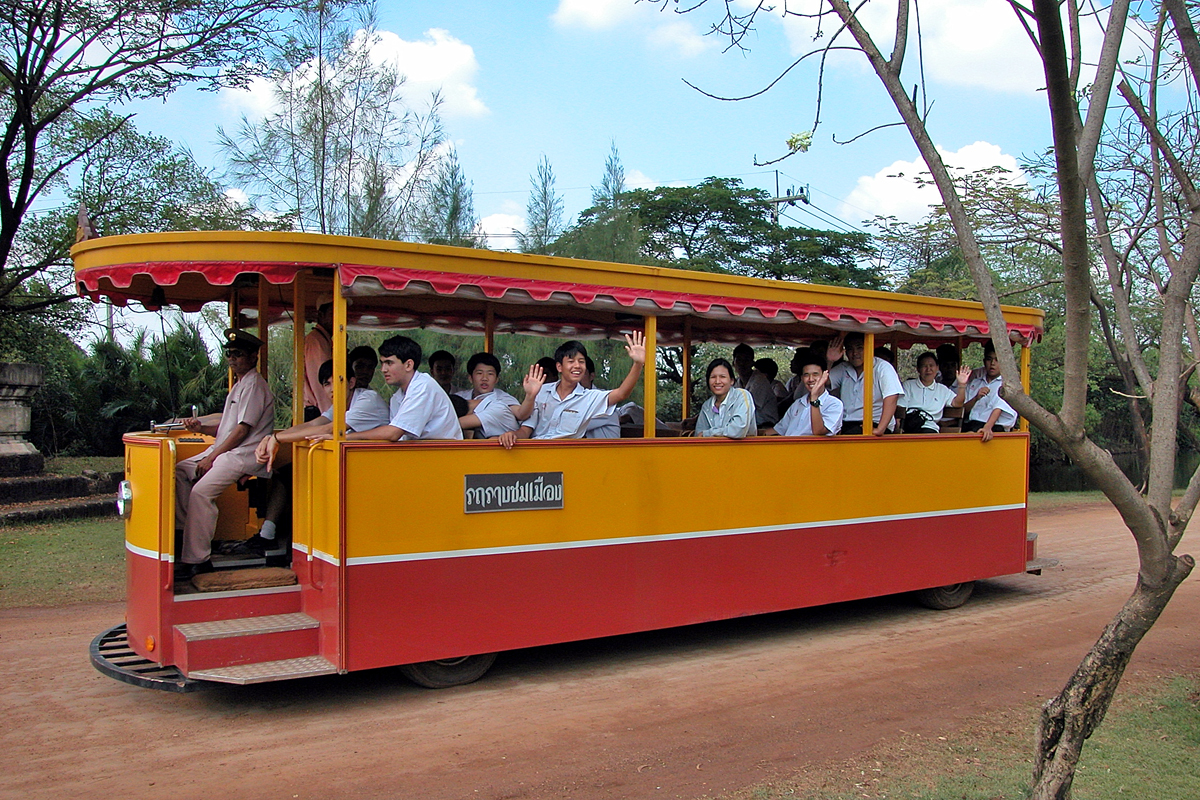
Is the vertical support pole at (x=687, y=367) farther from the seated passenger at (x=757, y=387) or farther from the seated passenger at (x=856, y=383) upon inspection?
the seated passenger at (x=856, y=383)

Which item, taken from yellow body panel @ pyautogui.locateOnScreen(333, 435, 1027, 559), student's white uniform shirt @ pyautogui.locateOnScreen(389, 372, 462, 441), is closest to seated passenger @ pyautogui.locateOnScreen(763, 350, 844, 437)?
yellow body panel @ pyautogui.locateOnScreen(333, 435, 1027, 559)

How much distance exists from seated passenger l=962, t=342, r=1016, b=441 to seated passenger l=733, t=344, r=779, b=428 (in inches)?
74.1

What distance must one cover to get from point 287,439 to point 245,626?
1227mm

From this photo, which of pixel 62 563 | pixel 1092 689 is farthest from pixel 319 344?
pixel 62 563

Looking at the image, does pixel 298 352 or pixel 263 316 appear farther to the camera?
pixel 263 316

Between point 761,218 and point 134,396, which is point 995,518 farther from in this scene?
point 761,218

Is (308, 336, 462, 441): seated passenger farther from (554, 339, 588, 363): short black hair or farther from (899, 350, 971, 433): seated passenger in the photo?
(899, 350, 971, 433): seated passenger

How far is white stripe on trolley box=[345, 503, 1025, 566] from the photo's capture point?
5504 mm

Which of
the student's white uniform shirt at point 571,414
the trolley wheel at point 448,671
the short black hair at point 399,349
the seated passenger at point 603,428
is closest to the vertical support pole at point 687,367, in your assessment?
the seated passenger at point 603,428

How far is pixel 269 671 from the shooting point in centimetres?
523

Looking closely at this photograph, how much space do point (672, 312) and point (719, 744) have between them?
298 centimetres

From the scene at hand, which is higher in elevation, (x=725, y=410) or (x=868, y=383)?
(x=868, y=383)

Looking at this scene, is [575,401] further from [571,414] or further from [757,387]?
[757,387]

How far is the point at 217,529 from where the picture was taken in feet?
21.9
